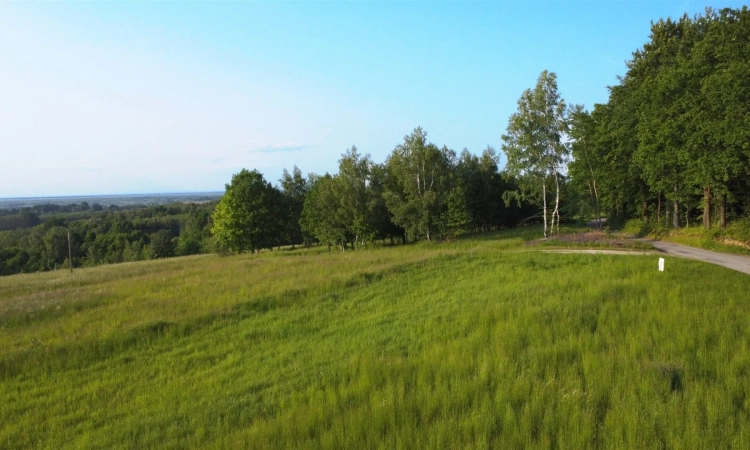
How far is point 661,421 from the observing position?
17.7ft

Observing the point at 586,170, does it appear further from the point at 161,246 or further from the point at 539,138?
the point at 161,246

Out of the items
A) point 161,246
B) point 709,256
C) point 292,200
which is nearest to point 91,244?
point 161,246

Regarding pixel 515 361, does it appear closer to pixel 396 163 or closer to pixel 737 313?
pixel 737 313

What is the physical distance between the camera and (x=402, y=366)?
8.34 m

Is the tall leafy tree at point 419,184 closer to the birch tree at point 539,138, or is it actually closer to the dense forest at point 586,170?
the dense forest at point 586,170

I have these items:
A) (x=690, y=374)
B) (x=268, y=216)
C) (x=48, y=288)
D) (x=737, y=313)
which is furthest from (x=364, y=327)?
(x=268, y=216)

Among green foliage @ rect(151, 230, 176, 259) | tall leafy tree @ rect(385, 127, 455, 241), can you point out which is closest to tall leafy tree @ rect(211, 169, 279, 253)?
tall leafy tree @ rect(385, 127, 455, 241)

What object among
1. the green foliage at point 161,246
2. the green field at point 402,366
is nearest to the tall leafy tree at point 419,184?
the green field at point 402,366

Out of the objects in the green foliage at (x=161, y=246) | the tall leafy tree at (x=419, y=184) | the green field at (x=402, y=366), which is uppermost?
the tall leafy tree at (x=419, y=184)

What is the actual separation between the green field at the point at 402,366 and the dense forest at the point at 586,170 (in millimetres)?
11478

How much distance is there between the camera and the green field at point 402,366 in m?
5.68

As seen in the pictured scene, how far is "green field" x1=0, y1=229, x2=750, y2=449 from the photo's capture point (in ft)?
18.6

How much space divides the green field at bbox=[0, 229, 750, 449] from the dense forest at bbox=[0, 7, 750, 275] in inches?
452

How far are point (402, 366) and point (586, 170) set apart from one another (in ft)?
135
